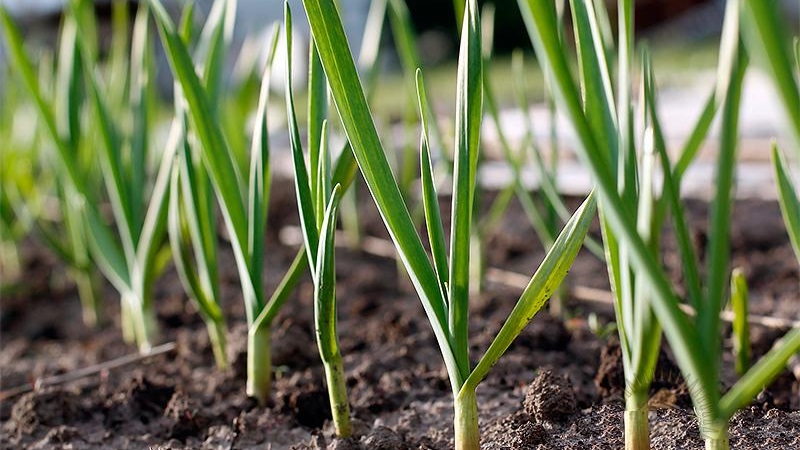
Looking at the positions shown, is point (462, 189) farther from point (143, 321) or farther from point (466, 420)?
point (143, 321)

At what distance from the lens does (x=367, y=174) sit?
2.70ft

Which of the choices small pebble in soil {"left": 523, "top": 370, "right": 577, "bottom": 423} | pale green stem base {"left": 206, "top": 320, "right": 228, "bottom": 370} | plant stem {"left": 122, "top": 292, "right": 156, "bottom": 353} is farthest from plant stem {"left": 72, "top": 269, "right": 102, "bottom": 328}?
small pebble in soil {"left": 523, "top": 370, "right": 577, "bottom": 423}

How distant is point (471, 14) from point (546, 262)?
22 cm

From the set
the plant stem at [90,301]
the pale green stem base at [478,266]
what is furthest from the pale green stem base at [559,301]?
the plant stem at [90,301]

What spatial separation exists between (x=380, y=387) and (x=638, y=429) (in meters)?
0.47

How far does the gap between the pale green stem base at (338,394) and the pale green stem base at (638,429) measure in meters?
0.30

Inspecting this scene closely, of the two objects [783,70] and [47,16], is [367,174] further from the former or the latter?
[47,16]

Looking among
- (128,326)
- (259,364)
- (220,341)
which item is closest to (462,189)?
(259,364)

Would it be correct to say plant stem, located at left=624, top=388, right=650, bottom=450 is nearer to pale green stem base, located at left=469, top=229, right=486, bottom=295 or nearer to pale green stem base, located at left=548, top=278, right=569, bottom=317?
pale green stem base, located at left=548, top=278, right=569, bottom=317

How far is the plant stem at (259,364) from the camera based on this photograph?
112 centimetres

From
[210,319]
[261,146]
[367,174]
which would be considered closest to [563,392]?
[367,174]

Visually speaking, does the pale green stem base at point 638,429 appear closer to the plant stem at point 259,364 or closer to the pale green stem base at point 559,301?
the plant stem at point 259,364

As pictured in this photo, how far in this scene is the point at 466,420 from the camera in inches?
32.4

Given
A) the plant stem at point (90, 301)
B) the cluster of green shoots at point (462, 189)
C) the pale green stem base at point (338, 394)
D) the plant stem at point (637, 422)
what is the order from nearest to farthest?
1. the cluster of green shoots at point (462, 189)
2. the plant stem at point (637, 422)
3. the pale green stem base at point (338, 394)
4. the plant stem at point (90, 301)
